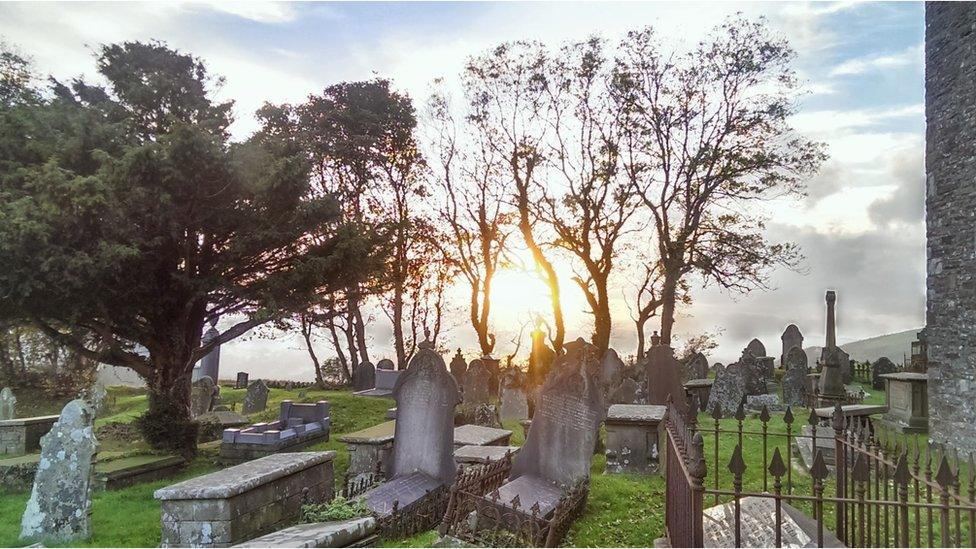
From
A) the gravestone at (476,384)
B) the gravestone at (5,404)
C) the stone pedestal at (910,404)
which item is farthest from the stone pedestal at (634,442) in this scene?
the gravestone at (5,404)

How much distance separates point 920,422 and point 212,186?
16.6 meters

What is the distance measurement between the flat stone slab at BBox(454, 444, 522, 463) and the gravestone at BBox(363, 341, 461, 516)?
52cm

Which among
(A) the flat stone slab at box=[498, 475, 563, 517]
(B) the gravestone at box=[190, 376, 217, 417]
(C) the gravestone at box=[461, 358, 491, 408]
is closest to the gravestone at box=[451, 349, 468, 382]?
(C) the gravestone at box=[461, 358, 491, 408]

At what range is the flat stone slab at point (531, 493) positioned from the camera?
7314 millimetres

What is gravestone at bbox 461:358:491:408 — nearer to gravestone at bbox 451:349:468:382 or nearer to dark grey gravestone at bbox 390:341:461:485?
gravestone at bbox 451:349:468:382

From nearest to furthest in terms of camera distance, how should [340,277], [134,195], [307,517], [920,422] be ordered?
1. [307,517]
2. [134,195]
3. [920,422]
4. [340,277]

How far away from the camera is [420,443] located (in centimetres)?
942

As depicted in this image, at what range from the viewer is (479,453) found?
10.2 metres

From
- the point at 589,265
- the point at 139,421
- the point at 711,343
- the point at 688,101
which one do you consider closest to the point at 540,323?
the point at 589,265

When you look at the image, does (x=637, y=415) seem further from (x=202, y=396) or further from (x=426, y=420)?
(x=202, y=396)

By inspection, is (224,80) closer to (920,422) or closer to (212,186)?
(212,186)

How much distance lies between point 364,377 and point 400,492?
1829 centimetres

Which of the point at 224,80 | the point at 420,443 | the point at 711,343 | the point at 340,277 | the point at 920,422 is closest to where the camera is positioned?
the point at 420,443

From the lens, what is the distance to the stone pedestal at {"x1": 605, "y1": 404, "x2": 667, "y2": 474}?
10.2m
